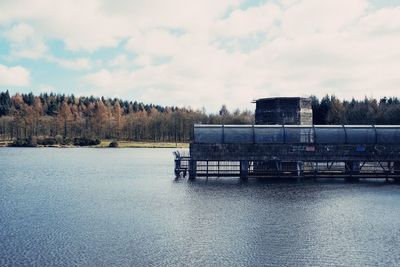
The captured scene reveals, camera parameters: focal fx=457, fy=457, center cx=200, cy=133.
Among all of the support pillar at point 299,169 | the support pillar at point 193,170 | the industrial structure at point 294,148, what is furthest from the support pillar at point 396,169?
the support pillar at point 193,170

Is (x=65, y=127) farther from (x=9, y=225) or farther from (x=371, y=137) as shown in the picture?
(x=9, y=225)

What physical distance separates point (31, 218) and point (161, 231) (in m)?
13.0

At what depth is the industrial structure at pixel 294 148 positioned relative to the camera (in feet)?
229

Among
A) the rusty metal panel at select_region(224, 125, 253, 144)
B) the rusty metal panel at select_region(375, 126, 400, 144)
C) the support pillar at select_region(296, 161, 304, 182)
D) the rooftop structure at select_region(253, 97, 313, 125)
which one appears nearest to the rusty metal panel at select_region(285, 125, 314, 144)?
the support pillar at select_region(296, 161, 304, 182)

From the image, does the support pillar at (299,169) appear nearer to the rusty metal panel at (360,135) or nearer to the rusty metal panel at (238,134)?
the rusty metal panel at (360,135)

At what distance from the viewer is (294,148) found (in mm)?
70625

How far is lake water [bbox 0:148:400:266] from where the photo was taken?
97.1ft

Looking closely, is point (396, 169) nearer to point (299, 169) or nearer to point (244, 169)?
point (299, 169)

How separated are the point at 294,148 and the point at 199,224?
1408 inches

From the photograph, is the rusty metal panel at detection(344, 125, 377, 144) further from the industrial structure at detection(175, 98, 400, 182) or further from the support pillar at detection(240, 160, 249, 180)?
the support pillar at detection(240, 160, 249, 180)

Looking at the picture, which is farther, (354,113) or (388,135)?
(354,113)

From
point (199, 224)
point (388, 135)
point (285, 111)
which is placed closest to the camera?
point (199, 224)

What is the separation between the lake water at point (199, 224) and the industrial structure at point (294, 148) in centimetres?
630

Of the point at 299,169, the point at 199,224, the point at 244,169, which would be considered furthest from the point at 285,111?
the point at 199,224
